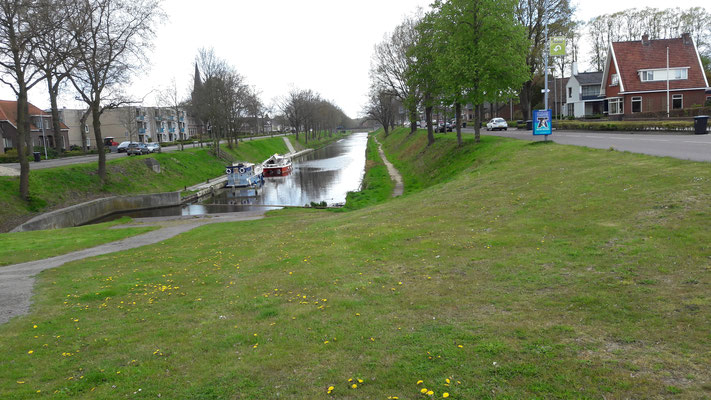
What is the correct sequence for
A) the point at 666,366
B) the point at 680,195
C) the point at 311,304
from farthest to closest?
the point at 680,195 < the point at 311,304 < the point at 666,366

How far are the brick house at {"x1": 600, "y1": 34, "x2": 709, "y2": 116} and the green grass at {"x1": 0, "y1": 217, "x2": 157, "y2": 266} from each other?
53912 millimetres

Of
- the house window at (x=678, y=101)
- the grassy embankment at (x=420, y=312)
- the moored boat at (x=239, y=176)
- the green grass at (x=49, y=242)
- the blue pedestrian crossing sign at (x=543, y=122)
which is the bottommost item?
the green grass at (x=49, y=242)

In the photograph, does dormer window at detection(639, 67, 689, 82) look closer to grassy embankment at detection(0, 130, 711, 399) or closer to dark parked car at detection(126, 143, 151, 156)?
grassy embankment at detection(0, 130, 711, 399)

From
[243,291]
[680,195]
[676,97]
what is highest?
[676,97]

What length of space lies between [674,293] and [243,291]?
24.0ft

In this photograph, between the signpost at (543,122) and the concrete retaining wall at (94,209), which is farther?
the concrete retaining wall at (94,209)

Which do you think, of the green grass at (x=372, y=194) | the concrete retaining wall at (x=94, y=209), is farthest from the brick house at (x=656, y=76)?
the concrete retaining wall at (x=94, y=209)

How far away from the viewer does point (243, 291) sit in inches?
359

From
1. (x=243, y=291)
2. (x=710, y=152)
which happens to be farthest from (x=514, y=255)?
(x=710, y=152)

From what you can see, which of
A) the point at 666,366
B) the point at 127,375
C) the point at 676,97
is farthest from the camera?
the point at 676,97

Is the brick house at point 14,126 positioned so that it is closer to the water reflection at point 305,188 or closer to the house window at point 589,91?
the water reflection at point 305,188

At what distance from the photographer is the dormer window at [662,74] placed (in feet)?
175

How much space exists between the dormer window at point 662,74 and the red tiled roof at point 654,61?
0.42 meters

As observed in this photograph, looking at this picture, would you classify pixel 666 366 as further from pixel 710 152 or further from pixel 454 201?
pixel 710 152
